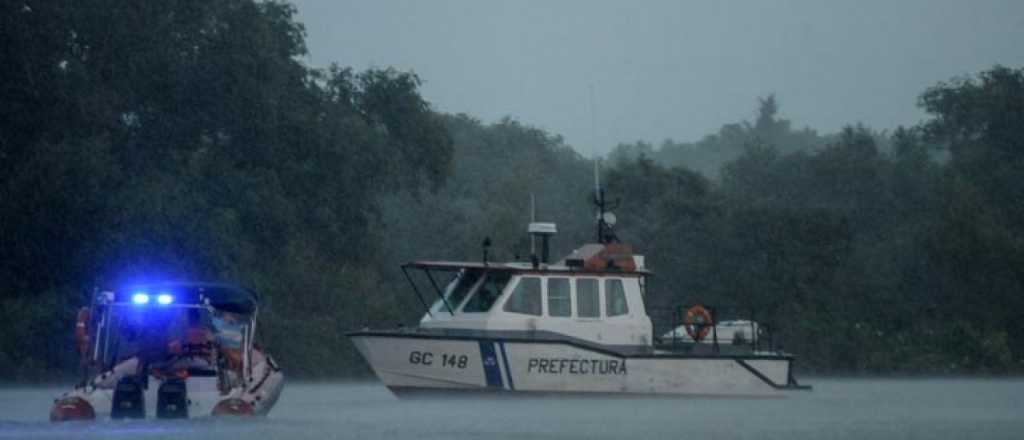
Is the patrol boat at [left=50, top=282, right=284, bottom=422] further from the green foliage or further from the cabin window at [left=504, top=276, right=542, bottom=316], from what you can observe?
the green foliage

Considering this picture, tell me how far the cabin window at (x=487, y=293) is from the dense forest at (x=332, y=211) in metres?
7.87

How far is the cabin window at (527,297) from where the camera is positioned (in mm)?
25938

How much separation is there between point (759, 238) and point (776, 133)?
93.4m

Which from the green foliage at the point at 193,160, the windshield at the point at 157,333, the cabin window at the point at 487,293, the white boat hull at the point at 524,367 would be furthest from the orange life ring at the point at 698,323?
the windshield at the point at 157,333

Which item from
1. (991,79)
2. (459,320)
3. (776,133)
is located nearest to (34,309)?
(459,320)

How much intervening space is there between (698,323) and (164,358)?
11.0 m

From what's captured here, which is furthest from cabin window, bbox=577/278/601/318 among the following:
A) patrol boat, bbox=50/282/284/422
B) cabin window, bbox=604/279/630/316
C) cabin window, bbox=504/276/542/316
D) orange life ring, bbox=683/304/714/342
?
patrol boat, bbox=50/282/284/422

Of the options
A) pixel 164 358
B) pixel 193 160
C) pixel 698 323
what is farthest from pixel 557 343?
pixel 193 160

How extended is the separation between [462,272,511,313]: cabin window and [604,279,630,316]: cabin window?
1640mm

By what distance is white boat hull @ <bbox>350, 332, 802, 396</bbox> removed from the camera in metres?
24.9

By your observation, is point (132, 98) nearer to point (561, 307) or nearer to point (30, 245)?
point (30, 245)

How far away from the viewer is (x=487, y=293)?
85.8ft

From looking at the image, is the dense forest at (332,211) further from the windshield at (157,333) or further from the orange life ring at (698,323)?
the windshield at (157,333)

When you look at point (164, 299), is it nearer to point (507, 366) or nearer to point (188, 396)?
point (188, 396)
